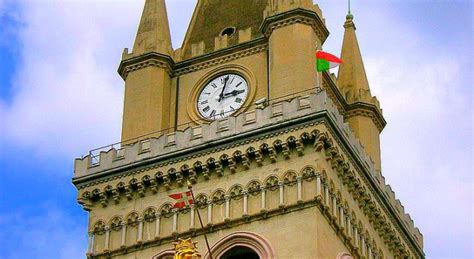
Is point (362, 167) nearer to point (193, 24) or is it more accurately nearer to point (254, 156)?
point (254, 156)

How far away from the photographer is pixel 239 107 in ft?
190

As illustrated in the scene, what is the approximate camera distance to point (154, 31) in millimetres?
61000

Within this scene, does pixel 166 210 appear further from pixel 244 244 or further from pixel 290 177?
pixel 290 177

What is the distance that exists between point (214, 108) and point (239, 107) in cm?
111

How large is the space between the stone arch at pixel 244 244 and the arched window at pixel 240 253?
4.4 inches

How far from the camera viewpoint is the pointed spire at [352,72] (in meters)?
62.6

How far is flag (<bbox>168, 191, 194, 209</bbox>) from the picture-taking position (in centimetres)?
5491

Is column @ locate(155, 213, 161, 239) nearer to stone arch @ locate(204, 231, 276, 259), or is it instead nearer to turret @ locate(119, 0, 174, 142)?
stone arch @ locate(204, 231, 276, 259)

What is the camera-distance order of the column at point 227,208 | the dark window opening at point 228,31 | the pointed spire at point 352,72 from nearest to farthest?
the column at point 227,208, the dark window opening at point 228,31, the pointed spire at point 352,72

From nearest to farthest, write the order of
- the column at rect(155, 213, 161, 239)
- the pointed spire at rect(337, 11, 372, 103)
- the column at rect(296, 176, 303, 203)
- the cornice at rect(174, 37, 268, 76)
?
1. the column at rect(296, 176, 303, 203)
2. the column at rect(155, 213, 161, 239)
3. the cornice at rect(174, 37, 268, 76)
4. the pointed spire at rect(337, 11, 372, 103)

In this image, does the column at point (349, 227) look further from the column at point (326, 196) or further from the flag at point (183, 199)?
the flag at point (183, 199)

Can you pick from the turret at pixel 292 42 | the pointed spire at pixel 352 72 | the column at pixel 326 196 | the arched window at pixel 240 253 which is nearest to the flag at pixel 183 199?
the arched window at pixel 240 253

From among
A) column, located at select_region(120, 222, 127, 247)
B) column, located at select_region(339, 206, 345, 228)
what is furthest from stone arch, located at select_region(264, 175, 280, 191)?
column, located at select_region(120, 222, 127, 247)

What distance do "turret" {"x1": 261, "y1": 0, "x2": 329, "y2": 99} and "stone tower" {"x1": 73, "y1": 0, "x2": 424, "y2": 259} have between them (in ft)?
0.16
